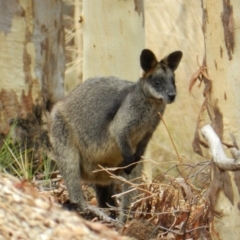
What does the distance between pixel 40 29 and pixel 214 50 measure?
326 cm

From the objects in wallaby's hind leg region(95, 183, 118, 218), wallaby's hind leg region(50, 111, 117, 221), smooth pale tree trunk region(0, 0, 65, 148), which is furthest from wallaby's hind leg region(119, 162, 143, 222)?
smooth pale tree trunk region(0, 0, 65, 148)

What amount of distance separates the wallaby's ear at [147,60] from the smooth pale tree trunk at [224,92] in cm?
155

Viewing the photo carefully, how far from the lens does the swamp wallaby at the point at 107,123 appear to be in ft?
25.2

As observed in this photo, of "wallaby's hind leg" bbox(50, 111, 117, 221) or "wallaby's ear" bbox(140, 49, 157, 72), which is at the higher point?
"wallaby's ear" bbox(140, 49, 157, 72)

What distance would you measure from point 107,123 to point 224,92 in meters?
2.13

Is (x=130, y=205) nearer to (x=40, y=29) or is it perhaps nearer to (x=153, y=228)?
(x=153, y=228)

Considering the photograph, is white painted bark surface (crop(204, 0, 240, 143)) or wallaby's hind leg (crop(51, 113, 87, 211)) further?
wallaby's hind leg (crop(51, 113, 87, 211))

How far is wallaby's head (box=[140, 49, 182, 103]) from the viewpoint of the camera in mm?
7523

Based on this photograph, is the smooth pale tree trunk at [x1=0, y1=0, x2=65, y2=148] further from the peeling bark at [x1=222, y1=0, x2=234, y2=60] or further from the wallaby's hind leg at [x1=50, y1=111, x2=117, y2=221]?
the peeling bark at [x1=222, y1=0, x2=234, y2=60]

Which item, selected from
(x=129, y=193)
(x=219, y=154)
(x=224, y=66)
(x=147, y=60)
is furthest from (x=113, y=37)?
(x=219, y=154)

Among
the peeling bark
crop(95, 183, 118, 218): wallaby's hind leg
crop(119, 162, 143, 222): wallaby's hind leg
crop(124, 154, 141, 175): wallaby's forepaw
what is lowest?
crop(95, 183, 118, 218): wallaby's hind leg

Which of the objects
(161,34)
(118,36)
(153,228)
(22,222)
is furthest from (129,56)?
(22,222)

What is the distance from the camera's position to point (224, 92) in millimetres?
6059

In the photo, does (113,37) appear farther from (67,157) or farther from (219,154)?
(219,154)
